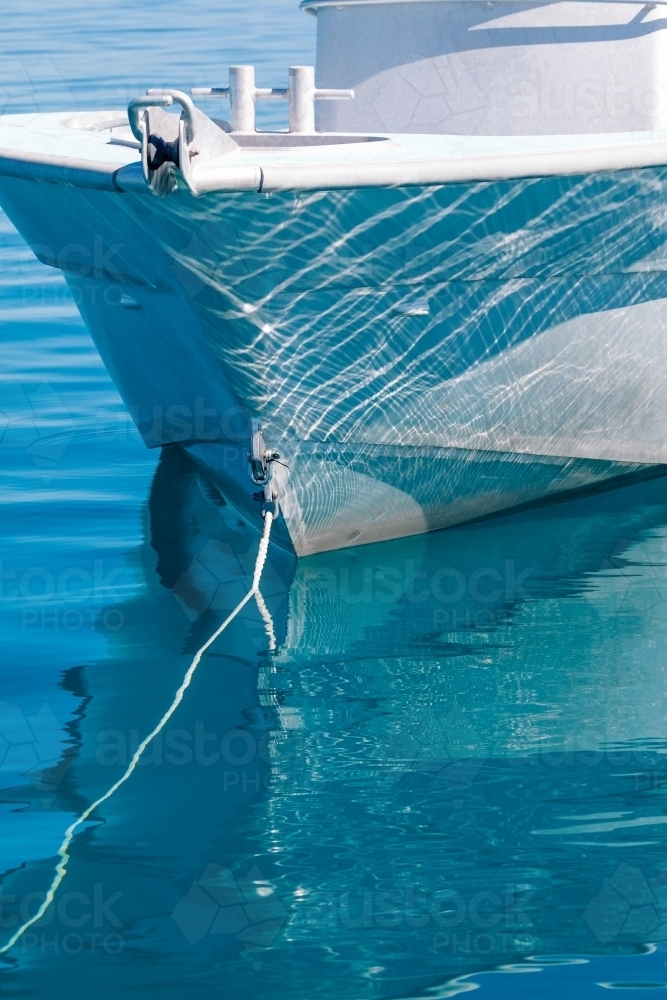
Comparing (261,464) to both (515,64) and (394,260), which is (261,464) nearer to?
(394,260)

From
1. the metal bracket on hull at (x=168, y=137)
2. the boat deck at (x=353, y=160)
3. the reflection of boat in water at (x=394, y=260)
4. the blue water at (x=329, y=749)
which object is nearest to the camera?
the blue water at (x=329, y=749)

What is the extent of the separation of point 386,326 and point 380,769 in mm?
1237

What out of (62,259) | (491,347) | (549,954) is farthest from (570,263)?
(549,954)

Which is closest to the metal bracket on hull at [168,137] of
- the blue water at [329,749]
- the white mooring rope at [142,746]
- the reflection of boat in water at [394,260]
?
the reflection of boat in water at [394,260]

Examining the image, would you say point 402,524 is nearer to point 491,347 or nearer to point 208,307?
point 491,347

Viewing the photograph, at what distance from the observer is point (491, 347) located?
3.88m

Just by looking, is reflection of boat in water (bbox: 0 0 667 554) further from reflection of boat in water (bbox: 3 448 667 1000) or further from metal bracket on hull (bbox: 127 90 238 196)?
reflection of boat in water (bbox: 3 448 667 1000)

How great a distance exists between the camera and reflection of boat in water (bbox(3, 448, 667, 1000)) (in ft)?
7.97

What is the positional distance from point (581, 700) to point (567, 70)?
7.22 ft

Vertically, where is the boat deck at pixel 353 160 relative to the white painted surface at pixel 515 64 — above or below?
below

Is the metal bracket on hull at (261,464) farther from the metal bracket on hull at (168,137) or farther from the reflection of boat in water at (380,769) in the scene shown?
the metal bracket on hull at (168,137)

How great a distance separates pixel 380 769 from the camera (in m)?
3.01

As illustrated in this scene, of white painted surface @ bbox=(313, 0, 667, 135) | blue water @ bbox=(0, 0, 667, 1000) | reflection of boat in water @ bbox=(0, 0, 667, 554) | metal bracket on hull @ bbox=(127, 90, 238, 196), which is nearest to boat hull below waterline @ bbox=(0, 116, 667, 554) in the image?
reflection of boat in water @ bbox=(0, 0, 667, 554)

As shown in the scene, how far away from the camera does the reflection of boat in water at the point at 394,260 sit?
3338mm
